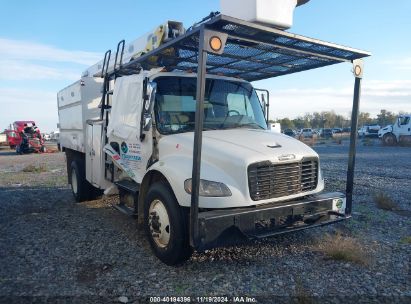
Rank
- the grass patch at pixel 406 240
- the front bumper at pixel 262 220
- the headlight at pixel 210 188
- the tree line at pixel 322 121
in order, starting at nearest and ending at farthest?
the front bumper at pixel 262 220 → the headlight at pixel 210 188 → the grass patch at pixel 406 240 → the tree line at pixel 322 121

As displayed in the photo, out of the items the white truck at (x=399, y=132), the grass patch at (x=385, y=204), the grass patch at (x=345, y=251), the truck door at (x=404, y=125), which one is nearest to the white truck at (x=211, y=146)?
the grass patch at (x=345, y=251)

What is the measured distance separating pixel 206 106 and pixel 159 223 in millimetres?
1905

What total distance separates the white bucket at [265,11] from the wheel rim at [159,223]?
101 inches

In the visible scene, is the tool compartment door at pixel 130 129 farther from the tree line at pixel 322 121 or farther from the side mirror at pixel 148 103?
the tree line at pixel 322 121

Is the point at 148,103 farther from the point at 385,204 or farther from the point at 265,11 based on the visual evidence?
the point at 385,204

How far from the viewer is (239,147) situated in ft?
14.7

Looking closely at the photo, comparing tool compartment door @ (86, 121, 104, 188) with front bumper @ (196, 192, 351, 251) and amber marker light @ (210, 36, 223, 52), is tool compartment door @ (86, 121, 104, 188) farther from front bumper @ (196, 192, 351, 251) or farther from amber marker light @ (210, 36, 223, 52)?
amber marker light @ (210, 36, 223, 52)

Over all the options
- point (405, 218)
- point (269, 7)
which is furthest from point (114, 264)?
point (405, 218)

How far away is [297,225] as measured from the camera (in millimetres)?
4594

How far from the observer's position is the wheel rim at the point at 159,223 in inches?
177

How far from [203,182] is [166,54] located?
2205 millimetres

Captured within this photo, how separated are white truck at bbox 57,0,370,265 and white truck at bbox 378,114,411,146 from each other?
26.1 metres

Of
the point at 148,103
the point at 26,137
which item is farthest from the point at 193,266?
the point at 26,137

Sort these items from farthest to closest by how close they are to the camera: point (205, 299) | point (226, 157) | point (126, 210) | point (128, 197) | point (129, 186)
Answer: point (128, 197)
point (129, 186)
point (126, 210)
point (226, 157)
point (205, 299)
